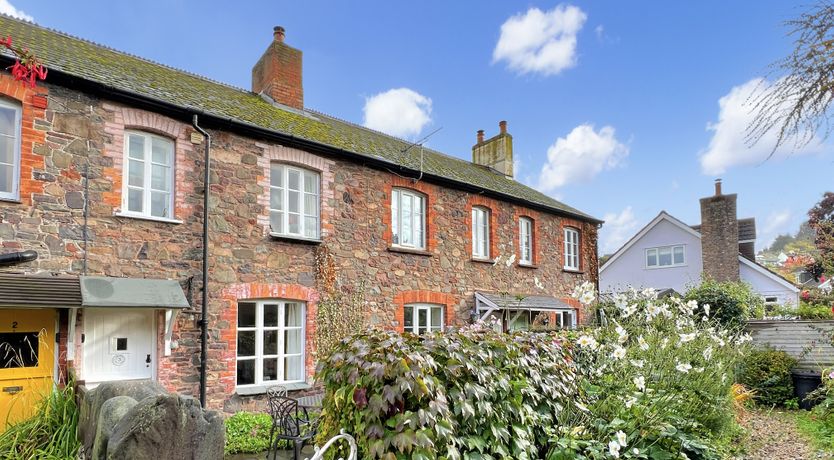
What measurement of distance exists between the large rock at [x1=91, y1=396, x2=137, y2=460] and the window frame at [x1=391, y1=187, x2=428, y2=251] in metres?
7.55

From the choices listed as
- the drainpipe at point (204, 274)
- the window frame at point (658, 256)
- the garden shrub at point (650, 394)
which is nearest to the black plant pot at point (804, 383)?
the garden shrub at point (650, 394)

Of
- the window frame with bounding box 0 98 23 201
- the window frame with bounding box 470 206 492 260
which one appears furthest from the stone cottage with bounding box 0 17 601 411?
the window frame with bounding box 470 206 492 260

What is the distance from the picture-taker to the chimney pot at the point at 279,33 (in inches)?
511

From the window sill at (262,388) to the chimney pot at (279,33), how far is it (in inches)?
340

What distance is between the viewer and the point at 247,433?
26.1ft

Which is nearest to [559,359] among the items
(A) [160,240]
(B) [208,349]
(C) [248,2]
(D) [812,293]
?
(D) [812,293]

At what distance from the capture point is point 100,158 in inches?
307

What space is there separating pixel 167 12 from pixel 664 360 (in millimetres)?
9230

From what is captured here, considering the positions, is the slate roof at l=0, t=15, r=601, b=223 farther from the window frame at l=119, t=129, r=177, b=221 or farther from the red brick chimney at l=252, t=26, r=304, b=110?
the window frame at l=119, t=129, r=177, b=221

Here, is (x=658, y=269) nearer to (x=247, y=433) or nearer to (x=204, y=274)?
(x=247, y=433)

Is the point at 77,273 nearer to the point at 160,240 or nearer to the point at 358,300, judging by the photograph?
the point at 160,240

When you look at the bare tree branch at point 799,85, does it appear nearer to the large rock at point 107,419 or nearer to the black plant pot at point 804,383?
the large rock at point 107,419

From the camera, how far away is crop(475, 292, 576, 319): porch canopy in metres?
13.1

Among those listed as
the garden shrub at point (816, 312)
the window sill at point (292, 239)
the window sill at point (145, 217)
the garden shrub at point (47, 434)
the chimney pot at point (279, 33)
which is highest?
the chimney pot at point (279, 33)
